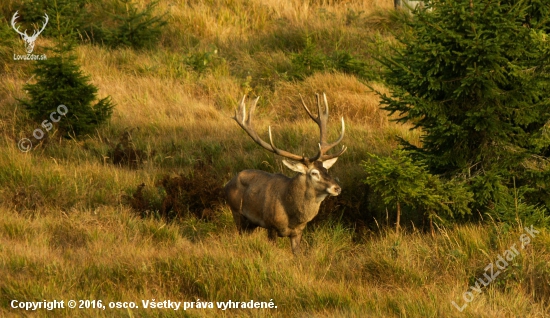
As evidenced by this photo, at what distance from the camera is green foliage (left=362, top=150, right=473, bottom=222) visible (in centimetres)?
814

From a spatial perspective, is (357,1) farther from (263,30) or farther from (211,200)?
(211,200)

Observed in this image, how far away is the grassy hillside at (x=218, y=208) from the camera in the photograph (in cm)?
686

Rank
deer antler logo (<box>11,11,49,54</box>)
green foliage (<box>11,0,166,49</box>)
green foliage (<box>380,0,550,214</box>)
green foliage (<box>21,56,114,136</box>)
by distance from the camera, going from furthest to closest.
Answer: green foliage (<box>11,0,166,49</box>) < deer antler logo (<box>11,11,49,54</box>) < green foliage (<box>21,56,114,136</box>) < green foliage (<box>380,0,550,214</box>)

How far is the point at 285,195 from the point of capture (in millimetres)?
8070

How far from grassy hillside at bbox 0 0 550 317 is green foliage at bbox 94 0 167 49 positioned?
1.26 ft

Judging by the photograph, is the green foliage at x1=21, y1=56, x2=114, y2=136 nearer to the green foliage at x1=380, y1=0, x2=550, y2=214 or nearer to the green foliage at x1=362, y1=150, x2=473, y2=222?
the green foliage at x1=380, y1=0, x2=550, y2=214

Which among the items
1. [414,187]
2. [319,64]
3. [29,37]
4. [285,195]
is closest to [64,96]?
[29,37]

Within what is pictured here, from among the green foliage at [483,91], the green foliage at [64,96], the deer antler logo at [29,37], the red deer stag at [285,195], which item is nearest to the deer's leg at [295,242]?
the red deer stag at [285,195]

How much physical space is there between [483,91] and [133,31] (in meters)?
8.95

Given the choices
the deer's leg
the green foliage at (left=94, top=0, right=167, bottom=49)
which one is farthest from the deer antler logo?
the deer's leg

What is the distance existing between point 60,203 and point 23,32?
6.88 metres

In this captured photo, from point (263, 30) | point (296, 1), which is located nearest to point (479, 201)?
point (263, 30)

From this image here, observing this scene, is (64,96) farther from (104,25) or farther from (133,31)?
(104,25)

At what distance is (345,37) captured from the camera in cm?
1561
